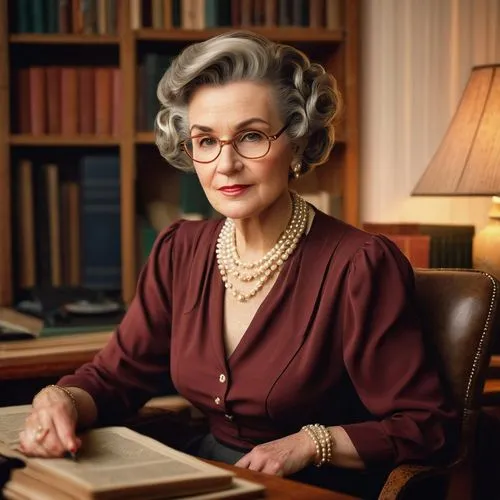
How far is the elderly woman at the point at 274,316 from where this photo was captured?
58.4 inches

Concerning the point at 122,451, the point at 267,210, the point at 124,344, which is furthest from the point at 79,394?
the point at 267,210

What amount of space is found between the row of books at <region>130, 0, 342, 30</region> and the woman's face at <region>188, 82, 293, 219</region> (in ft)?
4.25

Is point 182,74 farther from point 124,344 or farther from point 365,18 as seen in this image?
point 365,18

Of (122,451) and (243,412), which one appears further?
(243,412)

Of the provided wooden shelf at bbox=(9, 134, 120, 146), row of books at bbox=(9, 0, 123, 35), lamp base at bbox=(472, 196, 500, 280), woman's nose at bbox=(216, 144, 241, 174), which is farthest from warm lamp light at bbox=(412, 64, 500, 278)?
row of books at bbox=(9, 0, 123, 35)

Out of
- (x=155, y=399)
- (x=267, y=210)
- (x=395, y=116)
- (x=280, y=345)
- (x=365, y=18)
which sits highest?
(x=365, y=18)

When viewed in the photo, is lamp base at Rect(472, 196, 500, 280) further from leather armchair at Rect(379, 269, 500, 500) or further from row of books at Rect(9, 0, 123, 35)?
row of books at Rect(9, 0, 123, 35)

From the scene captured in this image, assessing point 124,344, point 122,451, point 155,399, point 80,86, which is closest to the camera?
point 122,451

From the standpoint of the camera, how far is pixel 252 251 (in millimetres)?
1720

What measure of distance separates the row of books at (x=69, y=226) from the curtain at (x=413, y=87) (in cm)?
89

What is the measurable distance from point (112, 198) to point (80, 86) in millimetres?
384

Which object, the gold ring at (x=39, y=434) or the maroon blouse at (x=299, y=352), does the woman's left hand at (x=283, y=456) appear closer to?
the maroon blouse at (x=299, y=352)

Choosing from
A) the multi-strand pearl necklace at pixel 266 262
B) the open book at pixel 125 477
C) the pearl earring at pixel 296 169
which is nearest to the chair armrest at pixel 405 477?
the open book at pixel 125 477

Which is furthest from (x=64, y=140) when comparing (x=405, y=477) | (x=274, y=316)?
(x=405, y=477)
